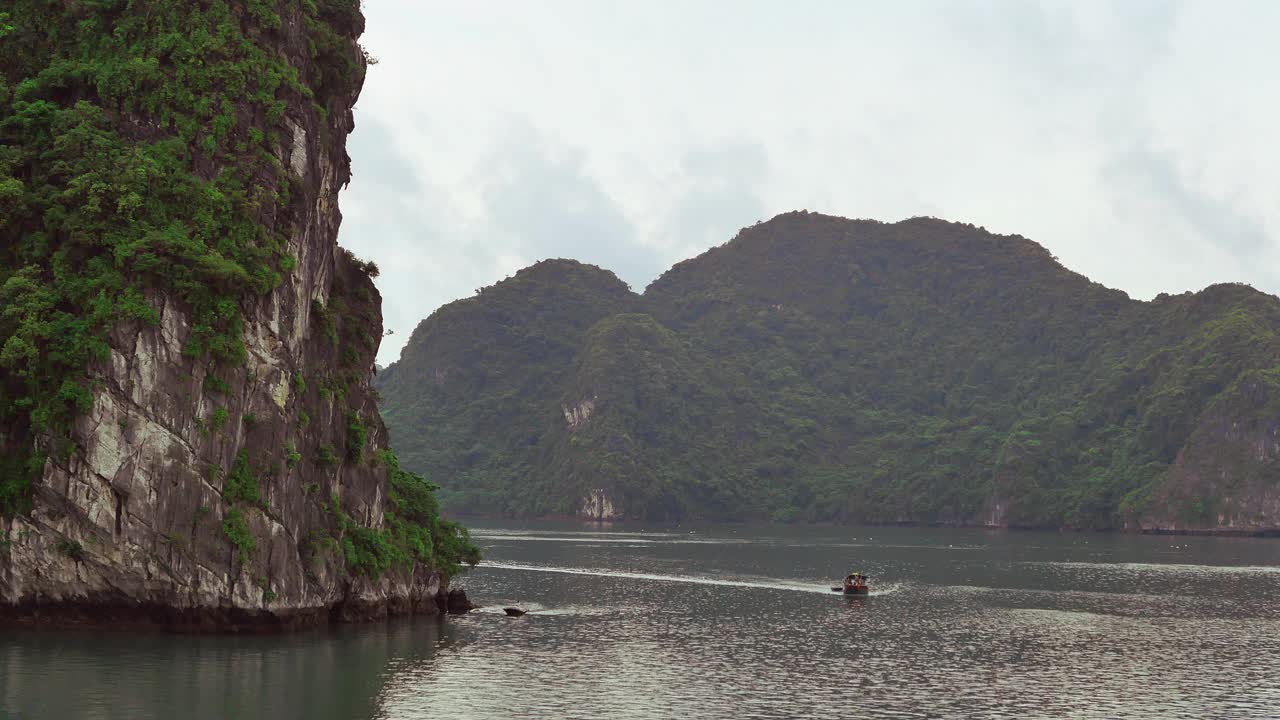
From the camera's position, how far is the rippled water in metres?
45.3

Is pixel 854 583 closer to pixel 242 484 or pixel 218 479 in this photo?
pixel 242 484

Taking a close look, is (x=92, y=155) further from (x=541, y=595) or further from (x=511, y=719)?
(x=541, y=595)

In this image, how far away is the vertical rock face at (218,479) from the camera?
52.9m

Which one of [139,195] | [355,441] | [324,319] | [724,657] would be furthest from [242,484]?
[724,657]

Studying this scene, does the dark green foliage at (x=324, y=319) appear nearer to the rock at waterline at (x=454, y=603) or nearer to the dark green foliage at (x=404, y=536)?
the dark green foliage at (x=404, y=536)

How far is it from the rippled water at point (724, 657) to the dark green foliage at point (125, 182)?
497 inches

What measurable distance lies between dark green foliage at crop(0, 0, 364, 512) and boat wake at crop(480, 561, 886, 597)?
176ft

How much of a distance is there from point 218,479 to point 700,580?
187ft

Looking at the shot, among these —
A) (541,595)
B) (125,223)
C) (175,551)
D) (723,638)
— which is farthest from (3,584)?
(541,595)

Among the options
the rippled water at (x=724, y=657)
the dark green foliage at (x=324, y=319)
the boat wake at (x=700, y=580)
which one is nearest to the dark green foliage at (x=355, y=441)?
the dark green foliage at (x=324, y=319)

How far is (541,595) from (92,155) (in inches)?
1824

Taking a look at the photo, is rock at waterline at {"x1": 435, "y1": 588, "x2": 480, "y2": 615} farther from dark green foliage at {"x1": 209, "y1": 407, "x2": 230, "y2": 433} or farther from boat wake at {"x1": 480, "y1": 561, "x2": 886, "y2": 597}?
boat wake at {"x1": 480, "y1": 561, "x2": 886, "y2": 597}

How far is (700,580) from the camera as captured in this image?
10538 centimetres

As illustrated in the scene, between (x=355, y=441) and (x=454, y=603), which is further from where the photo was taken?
(x=454, y=603)
